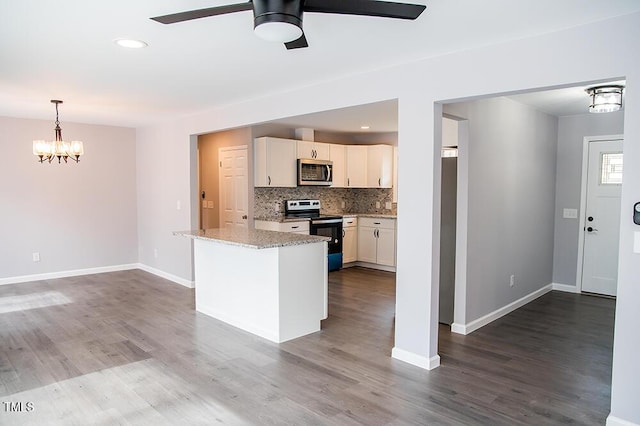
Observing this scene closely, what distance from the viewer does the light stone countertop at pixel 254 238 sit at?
3801 mm

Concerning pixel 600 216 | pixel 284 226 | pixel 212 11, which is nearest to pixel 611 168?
pixel 600 216

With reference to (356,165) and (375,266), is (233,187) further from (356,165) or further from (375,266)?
(375,266)

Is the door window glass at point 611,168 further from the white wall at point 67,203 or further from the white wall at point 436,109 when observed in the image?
the white wall at point 67,203

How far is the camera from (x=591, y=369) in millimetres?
3359

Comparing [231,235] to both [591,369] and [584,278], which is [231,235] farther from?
[584,278]

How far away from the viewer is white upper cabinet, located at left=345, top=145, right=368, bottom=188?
740 cm

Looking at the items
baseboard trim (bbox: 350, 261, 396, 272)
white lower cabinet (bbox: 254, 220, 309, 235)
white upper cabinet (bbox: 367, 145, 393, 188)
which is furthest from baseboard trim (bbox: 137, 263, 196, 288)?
white upper cabinet (bbox: 367, 145, 393, 188)

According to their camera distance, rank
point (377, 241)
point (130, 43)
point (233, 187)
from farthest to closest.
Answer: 1. point (377, 241)
2. point (233, 187)
3. point (130, 43)

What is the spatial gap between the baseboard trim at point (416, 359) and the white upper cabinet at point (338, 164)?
13.3 ft

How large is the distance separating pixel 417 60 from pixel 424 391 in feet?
7.76

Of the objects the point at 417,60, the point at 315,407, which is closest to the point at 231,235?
the point at 315,407

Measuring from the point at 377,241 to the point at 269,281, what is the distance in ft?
11.6

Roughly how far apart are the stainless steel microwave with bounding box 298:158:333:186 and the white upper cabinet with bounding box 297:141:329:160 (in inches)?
3.4

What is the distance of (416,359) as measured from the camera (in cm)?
337
